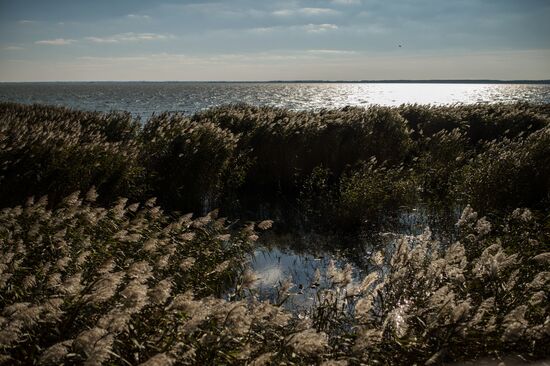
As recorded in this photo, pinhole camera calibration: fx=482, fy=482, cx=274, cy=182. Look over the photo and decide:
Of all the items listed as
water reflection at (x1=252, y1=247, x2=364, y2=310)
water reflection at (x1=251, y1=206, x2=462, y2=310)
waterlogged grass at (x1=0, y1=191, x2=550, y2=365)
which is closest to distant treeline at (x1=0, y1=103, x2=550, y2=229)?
water reflection at (x1=251, y1=206, x2=462, y2=310)

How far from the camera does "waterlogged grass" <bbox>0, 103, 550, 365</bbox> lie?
3.87 metres

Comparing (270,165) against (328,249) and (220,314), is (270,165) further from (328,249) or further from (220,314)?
(220,314)

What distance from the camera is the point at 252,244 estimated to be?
25.8ft

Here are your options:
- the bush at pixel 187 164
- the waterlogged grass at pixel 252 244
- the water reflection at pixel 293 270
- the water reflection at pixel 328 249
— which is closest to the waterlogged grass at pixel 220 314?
the waterlogged grass at pixel 252 244

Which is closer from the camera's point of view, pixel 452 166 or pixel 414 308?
pixel 414 308

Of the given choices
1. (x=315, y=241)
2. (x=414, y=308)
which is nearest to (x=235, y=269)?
(x=315, y=241)

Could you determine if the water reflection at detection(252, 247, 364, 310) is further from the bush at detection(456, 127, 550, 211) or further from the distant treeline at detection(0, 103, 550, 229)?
the bush at detection(456, 127, 550, 211)

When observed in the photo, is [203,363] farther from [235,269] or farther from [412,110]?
[412,110]

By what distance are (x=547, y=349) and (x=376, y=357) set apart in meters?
1.83

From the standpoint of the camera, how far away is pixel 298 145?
48.2ft

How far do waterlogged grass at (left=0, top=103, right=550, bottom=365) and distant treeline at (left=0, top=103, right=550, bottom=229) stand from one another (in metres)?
0.05

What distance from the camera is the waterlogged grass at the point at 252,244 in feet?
12.7

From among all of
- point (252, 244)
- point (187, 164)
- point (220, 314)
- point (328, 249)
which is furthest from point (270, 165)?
point (220, 314)

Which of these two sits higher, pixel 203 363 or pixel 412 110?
pixel 412 110
